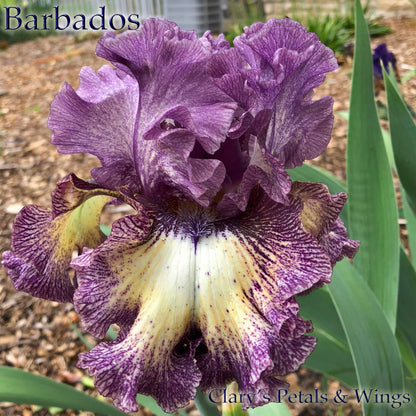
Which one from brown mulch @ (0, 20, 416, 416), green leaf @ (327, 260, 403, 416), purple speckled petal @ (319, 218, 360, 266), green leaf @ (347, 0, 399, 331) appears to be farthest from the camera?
brown mulch @ (0, 20, 416, 416)

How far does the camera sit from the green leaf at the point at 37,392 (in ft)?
2.30

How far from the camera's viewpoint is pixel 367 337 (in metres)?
0.86

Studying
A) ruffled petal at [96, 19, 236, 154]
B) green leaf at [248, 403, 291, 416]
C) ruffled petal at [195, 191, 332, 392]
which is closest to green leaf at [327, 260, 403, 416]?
green leaf at [248, 403, 291, 416]

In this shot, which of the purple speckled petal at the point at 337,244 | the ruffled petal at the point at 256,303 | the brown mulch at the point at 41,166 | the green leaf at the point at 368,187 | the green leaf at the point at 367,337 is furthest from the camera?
the brown mulch at the point at 41,166

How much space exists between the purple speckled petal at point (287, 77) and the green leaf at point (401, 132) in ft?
1.59

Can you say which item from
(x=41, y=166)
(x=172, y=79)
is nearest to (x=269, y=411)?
(x=172, y=79)

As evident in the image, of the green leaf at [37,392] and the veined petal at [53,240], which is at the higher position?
the veined petal at [53,240]

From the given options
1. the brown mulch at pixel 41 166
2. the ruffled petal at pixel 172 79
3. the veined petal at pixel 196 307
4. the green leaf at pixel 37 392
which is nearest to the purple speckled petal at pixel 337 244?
the veined petal at pixel 196 307

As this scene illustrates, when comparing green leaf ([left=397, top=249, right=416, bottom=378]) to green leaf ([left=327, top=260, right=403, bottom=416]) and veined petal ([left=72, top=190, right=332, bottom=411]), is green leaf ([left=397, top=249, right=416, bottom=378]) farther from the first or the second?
veined petal ([left=72, top=190, right=332, bottom=411])

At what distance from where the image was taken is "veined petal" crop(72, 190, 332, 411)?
58 centimetres

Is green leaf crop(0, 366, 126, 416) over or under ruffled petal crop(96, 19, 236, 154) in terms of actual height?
under

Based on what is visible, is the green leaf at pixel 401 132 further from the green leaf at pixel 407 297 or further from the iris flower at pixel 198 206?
the iris flower at pixel 198 206

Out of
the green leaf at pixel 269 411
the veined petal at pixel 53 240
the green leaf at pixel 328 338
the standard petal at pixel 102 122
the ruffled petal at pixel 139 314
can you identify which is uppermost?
the standard petal at pixel 102 122

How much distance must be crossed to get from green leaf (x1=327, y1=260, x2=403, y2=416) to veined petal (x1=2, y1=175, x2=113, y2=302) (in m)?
0.43
